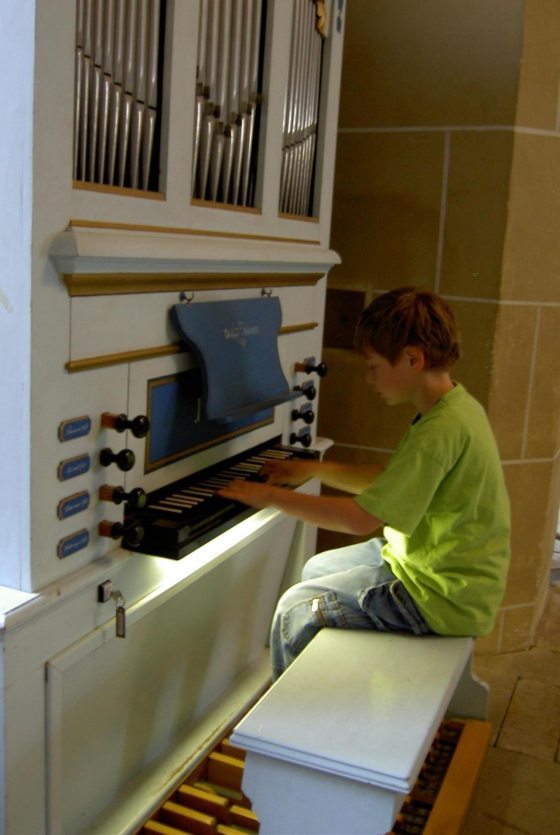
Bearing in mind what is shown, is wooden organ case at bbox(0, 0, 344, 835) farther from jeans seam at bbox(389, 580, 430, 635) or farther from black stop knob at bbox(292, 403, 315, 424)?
jeans seam at bbox(389, 580, 430, 635)

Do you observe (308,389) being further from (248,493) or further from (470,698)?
(470,698)

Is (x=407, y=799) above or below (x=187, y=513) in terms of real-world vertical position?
below

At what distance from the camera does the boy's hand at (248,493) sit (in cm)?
251

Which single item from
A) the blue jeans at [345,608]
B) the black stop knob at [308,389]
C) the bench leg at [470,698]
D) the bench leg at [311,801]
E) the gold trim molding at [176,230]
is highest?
the gold trim molding at [176,230]

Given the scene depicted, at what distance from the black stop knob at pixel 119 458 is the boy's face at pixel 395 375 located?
0.81m

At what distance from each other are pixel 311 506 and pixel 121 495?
571mm

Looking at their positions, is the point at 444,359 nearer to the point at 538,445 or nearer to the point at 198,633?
the point at 198,633

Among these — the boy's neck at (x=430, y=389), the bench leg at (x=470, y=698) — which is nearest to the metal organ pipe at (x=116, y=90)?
the boy's neck at (x=430, y=389)

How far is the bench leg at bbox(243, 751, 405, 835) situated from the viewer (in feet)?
6.79

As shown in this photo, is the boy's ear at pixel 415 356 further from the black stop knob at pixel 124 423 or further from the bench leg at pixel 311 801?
the bench leg at pixel 311 801

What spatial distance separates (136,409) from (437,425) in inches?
33.0

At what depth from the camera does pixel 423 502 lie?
2.47 metres

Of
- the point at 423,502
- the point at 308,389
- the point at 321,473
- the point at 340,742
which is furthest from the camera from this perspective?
the point at 308,389

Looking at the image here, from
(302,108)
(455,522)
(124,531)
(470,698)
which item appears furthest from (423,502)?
(302,108)
